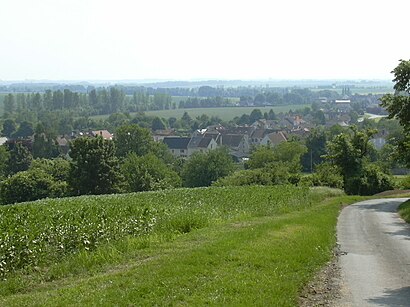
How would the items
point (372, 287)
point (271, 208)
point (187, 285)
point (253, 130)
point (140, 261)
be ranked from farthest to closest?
point (253, 130) → point (271, 208) → point (140, 261) → point (372, 287) → point (187, 285)

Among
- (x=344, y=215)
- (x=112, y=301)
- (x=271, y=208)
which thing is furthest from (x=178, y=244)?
(x=344, y=215)

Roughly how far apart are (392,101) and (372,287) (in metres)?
26.5

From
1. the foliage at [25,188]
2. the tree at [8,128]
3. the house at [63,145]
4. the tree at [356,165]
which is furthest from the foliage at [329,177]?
the tree at [8,128]

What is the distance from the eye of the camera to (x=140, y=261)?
47.8ft

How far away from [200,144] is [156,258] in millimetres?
119745

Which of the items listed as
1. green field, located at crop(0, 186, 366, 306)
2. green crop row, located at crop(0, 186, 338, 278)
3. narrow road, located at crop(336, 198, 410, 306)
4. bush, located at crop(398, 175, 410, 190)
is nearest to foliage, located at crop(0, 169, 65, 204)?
bush, located at crop(398, 175, 410, 190)

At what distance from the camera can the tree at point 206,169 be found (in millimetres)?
82688

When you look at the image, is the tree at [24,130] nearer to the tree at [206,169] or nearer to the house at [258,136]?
the house at [258,136]

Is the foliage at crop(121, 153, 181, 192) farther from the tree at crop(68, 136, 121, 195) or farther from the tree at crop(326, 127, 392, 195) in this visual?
the tree at crop(326, 127, 392, 195)

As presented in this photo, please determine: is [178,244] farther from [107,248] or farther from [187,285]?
[187,285]

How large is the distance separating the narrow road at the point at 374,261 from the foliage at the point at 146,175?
135 feet

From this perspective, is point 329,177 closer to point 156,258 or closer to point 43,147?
point 156,258

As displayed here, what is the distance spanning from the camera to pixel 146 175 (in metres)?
68.6

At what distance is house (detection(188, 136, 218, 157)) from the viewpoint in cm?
13275
